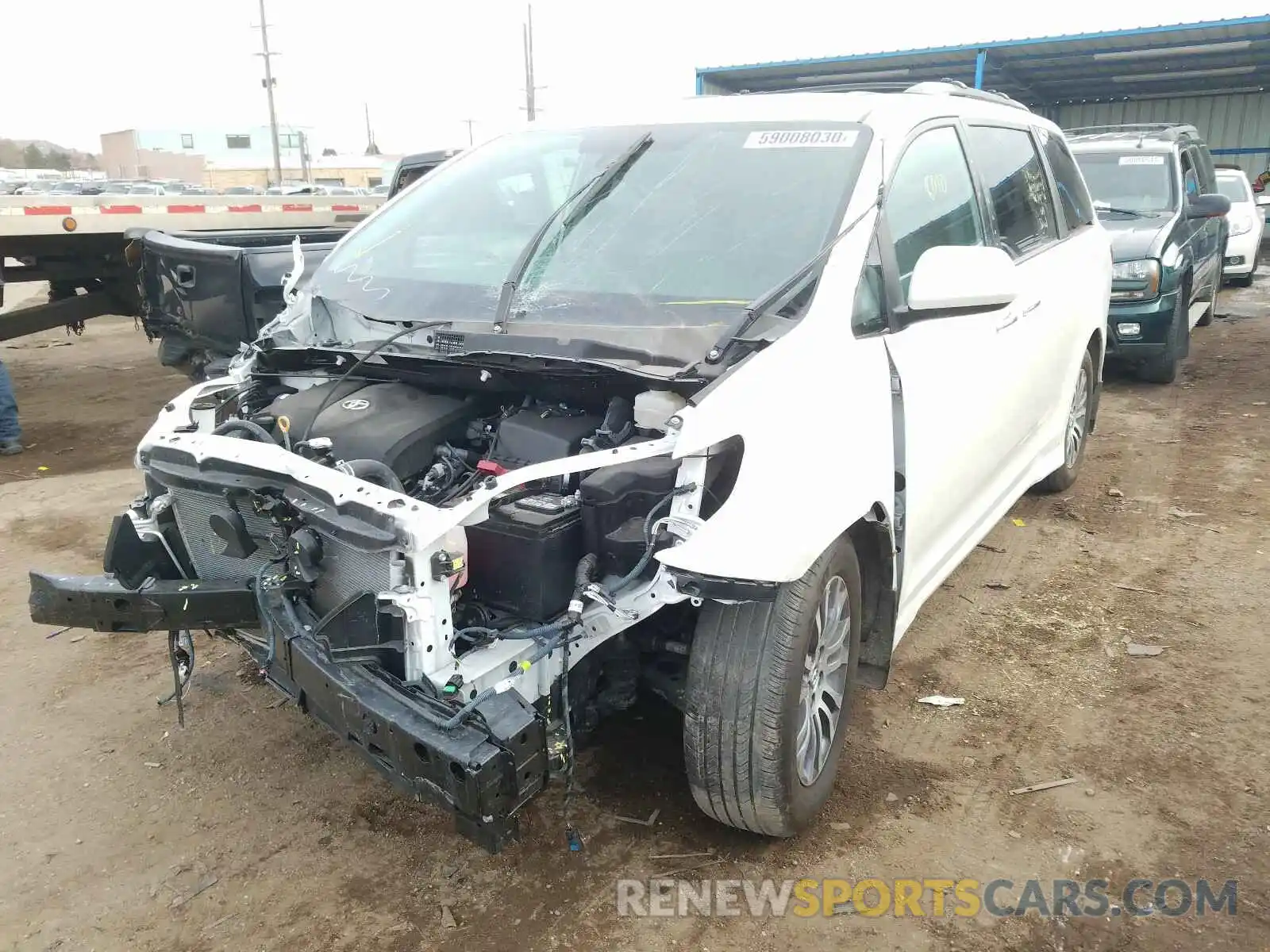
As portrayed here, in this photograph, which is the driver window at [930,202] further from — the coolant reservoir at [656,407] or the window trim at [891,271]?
the coolant reservoir at [656,407]

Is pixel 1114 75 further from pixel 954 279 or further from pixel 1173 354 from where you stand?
pixel 954 279

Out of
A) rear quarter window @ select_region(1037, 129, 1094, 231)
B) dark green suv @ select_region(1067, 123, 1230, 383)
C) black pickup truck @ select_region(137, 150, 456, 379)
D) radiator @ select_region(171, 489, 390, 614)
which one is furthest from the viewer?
dark green suv @ select_region(1067, 123, 1230, 383)

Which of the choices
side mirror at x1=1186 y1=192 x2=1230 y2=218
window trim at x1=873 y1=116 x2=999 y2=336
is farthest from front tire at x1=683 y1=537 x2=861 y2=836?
side mirror at x1=1186 y1=192 x2=1230 y2=218

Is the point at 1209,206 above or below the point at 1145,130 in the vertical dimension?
below

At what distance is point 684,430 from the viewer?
7.18 ft

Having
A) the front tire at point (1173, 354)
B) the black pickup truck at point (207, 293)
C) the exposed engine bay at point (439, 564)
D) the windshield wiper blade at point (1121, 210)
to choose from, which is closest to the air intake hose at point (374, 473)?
the exposed engine bay at point (439, 564)

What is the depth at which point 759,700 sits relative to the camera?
2359mm

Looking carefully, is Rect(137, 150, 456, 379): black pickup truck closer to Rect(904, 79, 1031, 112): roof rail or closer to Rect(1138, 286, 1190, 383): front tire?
Rect(904, 79, 1031, 112): roof rail

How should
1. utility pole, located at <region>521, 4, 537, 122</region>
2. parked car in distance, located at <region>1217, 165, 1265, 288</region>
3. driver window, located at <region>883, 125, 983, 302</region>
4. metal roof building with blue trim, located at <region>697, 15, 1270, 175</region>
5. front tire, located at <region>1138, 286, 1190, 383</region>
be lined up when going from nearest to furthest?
driver window, located at <region>883, 125, 983, 302</region>, front tire, located at <region>1138, 286, 1190, 383</region>, parked car in distance, located at <region>1217, 165, 1265, 288</region>, metal roof building with blue trim, located at <region>697, 15, 1270, 175</region>, utility pole, located at <region>521, 4, 537, 122</region>

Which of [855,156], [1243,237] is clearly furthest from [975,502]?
[1243,237]

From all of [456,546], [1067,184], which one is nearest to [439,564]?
[456,546]

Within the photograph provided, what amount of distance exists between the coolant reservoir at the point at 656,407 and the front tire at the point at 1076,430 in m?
3.22

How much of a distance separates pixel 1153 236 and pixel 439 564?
7.52m

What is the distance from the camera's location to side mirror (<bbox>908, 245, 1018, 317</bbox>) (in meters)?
2.71
